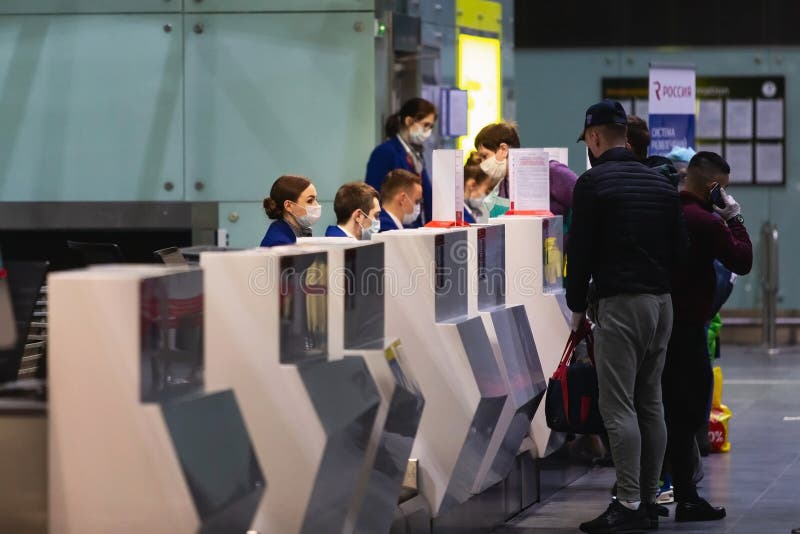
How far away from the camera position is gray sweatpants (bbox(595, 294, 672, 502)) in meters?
6.14

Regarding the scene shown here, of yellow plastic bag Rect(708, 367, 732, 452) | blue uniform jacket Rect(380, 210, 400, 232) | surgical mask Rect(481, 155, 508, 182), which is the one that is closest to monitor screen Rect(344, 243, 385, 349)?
blue uniform jacket Rect(380, 210, 400, 232)

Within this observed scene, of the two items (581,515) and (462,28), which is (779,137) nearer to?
(462,28)

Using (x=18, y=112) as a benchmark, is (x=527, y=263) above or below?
below

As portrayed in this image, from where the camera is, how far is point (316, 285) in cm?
438

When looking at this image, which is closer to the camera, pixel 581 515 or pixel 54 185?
pixel 581 515

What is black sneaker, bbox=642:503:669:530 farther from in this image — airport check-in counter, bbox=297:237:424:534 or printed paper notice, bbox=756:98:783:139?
printed paper notice, bbox=756:98:783:139

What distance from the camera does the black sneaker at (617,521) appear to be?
6.32m

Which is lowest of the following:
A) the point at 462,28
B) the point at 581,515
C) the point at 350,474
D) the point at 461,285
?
the point at 581,515

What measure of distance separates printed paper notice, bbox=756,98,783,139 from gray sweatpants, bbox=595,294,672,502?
337 inches

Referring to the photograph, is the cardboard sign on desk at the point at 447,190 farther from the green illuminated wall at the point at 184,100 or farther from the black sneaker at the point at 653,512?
the green illuminated wall at the point at 184,100

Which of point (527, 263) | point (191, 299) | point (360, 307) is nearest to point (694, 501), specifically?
point (527, 263)

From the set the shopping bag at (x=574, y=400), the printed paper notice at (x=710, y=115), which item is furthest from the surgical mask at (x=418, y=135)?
the printed paper notice at (x=710, y=115)

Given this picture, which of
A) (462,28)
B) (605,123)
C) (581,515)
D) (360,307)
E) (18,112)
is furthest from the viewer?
(462,28)

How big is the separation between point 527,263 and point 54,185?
13.9ft
